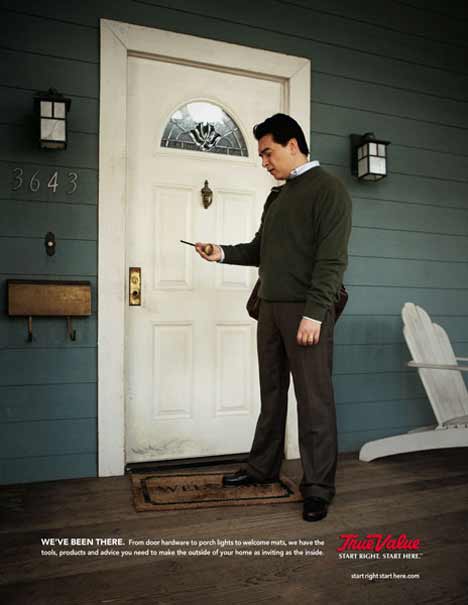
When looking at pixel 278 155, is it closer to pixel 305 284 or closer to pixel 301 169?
pixel 301 169

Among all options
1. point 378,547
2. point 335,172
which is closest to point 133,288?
point 335,172

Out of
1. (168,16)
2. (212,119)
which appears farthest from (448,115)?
(168,16)

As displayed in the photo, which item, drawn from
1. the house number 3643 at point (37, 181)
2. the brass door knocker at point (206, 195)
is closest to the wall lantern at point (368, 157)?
the brass door knocker at point (206, 195)

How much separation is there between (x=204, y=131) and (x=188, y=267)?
760 mm

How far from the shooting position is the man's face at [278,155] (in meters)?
2.18

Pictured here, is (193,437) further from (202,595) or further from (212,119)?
(212,119)

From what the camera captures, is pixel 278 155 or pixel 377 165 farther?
pixel 377 165

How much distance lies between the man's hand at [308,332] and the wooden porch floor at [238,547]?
2.31 ft

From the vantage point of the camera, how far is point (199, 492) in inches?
90.5

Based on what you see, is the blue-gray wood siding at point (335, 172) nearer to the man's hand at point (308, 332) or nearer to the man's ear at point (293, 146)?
the man's ear at point (293, 146)

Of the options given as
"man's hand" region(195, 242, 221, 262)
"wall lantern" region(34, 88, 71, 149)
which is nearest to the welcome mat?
"man's hand" region(195, 242, 221, 262)

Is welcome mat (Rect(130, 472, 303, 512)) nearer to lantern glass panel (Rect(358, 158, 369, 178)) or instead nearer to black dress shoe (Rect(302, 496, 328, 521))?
black dress shoe (Rect(302, 496, 328, 521))

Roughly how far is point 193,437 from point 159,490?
528 mm

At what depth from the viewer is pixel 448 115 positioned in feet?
11.1
